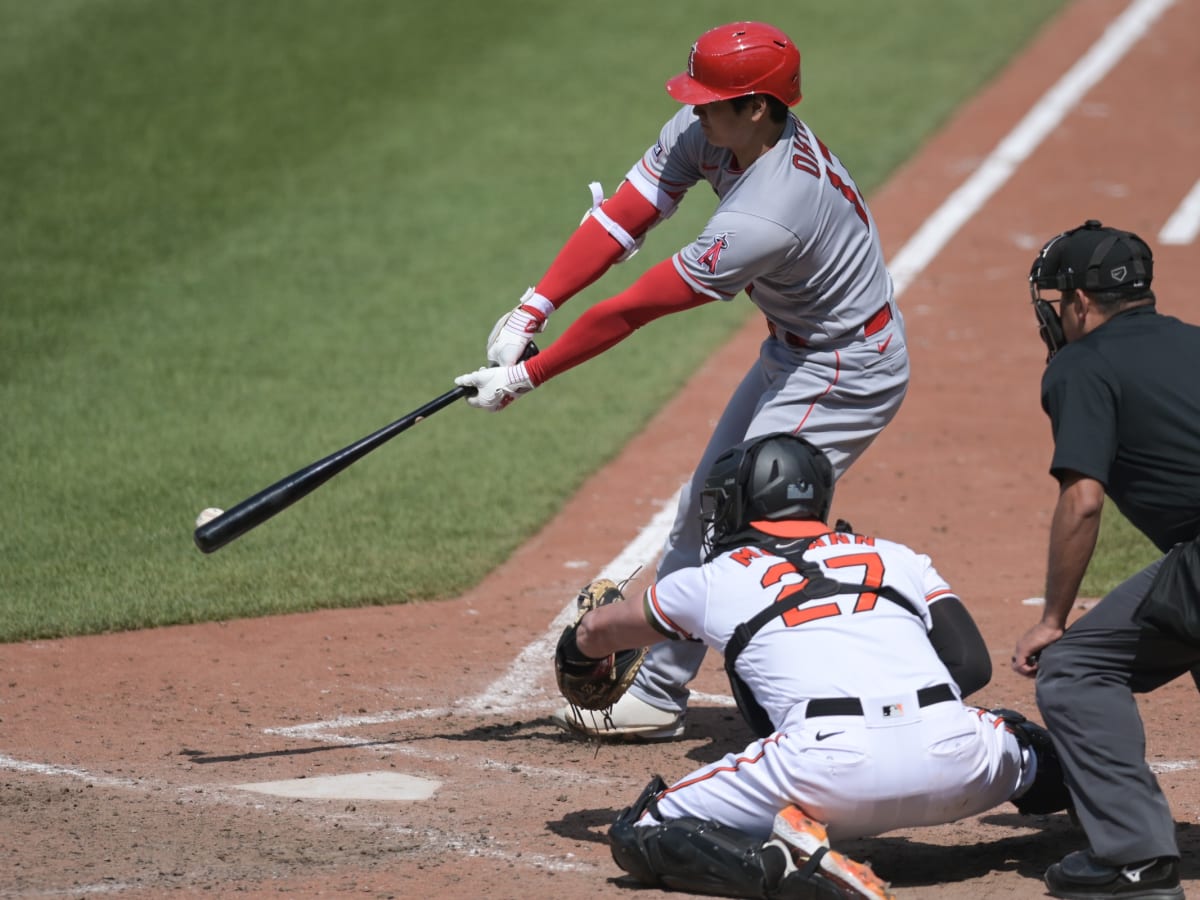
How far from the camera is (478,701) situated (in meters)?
5.62

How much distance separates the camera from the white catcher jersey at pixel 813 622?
391 cm

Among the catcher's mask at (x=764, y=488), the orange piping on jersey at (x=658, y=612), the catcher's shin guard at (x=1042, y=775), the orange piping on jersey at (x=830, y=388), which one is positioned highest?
the orange piping on jersey at (x=830, y=388)

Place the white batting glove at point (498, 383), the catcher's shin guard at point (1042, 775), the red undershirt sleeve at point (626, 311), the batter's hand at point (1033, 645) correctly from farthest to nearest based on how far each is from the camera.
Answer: the white batting glove at point (498, 383), the red undershirt sleeve at point (626, 311), the catcher's shin guard at point (1042, 775), the batter's hand at point (1033, 645)

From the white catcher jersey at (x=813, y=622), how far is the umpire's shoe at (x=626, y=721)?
1.21 meters

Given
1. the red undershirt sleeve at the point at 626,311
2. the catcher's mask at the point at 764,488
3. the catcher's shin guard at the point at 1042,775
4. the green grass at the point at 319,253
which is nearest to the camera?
the catcher's mask at the point at 764,488

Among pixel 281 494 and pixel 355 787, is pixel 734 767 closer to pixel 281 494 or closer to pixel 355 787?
pixel 355 787

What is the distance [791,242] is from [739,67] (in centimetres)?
55

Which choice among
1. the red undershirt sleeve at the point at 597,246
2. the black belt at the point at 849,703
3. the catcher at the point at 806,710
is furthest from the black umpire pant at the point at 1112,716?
the red undershirt sleeve at the point at 597,246

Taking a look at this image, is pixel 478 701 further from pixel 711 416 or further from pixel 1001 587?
pixel 711 416

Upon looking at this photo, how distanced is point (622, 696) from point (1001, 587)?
2.22 metres

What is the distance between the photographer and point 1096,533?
12.9 feet

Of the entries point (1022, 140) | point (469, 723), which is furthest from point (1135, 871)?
point (1022, 140)

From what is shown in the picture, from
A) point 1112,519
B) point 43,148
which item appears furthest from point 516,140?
point 1112,519

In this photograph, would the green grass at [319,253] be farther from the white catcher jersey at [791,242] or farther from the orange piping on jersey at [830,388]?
the white catcher jersey at [791,242]
